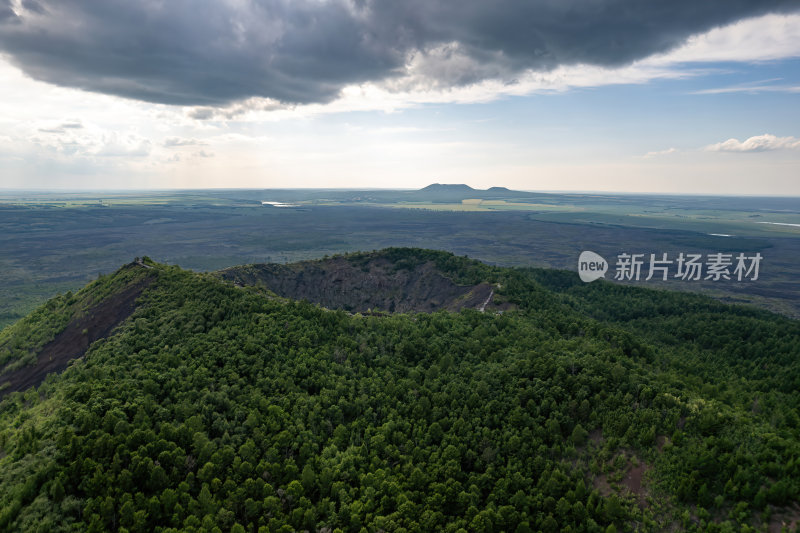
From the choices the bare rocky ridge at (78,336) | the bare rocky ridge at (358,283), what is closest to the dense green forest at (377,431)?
the bare rocky ridge at (78,336)

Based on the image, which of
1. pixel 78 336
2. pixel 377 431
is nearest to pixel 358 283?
pixel 78 336

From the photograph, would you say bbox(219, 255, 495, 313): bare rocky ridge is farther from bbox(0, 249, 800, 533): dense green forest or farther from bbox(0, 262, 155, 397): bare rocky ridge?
bbox(0, 249, 800, 533): dense green forest

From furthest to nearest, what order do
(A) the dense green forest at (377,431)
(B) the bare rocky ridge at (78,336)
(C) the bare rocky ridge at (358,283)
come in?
(C) the bare rocky ridge at (358,283) < (B) the bare rocky ridge at (78,336) < (A) the dense green forest at (377,431)

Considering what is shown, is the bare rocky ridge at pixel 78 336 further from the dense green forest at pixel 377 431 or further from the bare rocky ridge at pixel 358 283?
the bare rocky ridge at pixel 358 283

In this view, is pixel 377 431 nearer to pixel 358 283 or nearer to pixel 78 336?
pixel 78 336

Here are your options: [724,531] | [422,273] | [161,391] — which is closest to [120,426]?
[161,391]

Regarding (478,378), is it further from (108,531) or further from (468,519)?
(108,531)
